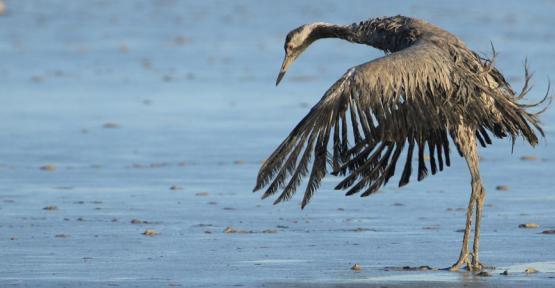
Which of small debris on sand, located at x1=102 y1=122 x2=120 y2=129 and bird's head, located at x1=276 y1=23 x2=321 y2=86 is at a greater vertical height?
bird's head, located at x1=276 y1=23 x2=321 y2=86

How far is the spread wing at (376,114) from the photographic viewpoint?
869 centimetres

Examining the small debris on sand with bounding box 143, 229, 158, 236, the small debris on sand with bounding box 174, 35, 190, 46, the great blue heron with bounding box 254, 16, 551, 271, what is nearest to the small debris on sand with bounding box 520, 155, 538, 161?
the great blue heron with bounding box 254, 16, 551, 271

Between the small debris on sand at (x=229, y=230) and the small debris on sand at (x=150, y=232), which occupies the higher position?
the small debris on sand at (x=229, y=230)

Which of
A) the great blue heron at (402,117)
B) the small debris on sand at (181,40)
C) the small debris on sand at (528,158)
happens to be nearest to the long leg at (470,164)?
the great blue heron at (402,117)

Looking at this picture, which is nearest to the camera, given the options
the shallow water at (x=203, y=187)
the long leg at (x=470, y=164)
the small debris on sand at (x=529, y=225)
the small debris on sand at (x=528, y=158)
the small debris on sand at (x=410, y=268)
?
the small debris on sand at (x=410, y=268)

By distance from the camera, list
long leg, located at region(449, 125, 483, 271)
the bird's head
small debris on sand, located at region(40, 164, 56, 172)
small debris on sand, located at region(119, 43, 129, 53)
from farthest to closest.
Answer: small debris on sand, located at region(119, 43, 129, 53) → small debris on sand, located at region(40, 164, 56, 172) → the bird's head → long leg, located at region(449, 125, 483, 271)

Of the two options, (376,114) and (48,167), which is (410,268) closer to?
(376,114)

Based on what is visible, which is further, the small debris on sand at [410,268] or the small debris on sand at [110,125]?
the small debris on sand at [110,125]

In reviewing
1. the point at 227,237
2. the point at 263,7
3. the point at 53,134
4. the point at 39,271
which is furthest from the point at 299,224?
the point at 263,7

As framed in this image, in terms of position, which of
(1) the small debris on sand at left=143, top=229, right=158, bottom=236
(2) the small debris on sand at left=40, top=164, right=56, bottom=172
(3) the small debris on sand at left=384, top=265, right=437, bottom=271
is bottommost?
(2) the small debris on sand at left=40, top=164, right=56, bottom=172

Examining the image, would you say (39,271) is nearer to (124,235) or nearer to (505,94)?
(124,235)

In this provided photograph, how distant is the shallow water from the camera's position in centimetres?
880

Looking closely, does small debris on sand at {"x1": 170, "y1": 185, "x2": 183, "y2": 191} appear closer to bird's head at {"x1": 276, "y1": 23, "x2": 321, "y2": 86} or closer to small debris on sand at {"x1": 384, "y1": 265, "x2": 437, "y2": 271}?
bird's head at {"x1": 276, "y1": 23, "x2": 321, "y2": 86}

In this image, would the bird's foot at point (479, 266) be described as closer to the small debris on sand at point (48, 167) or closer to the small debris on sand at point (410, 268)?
the small debris on sand at point (410, 268)
